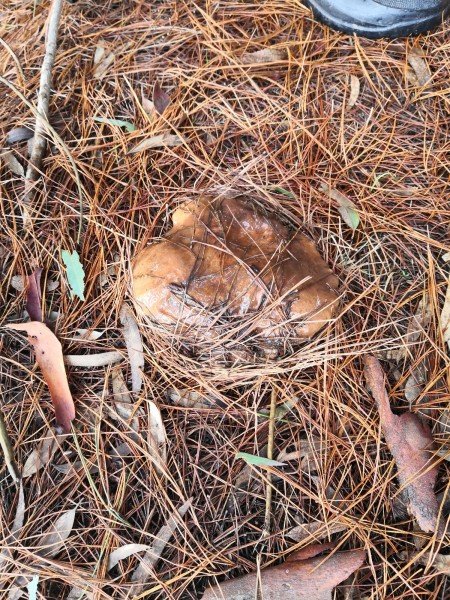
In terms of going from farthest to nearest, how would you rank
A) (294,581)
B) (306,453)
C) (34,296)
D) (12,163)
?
1. (12,163)
2. (34,296)
3. (306,453)
4. (294,581)

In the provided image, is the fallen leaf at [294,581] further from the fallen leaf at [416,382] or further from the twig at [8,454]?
the twig at [8,454]

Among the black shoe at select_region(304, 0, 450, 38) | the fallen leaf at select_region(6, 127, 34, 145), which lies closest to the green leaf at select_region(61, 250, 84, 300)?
the fallen leaf at select_region(6, 127, 34, 145)

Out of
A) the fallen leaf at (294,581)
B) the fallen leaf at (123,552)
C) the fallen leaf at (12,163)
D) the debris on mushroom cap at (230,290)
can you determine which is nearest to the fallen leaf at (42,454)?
the fallen leaf at (123,552)

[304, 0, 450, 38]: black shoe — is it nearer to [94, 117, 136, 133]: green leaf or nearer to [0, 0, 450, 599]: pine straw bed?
[0, 0, 450, 599]: pine straw bed

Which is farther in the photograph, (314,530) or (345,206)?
(345,206)

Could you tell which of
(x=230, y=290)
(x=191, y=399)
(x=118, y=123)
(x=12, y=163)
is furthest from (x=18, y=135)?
(x=191, y=399)

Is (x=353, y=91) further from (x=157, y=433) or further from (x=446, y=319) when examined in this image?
(x=157, y=433)

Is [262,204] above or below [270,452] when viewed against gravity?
above

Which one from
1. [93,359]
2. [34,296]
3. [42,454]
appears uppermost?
[34,296]
